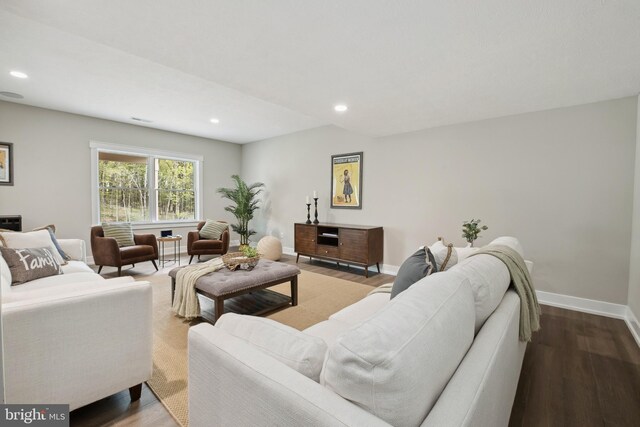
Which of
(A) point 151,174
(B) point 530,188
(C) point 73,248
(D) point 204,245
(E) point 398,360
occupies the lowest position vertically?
(D) point 204,245

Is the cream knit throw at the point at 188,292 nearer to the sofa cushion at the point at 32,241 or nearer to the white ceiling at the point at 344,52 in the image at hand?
the sofa cushion at the point at 32,241

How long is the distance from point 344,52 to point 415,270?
1.69 metres

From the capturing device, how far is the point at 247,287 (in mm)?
2594

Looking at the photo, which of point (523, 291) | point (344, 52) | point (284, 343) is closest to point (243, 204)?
point (344, 52)

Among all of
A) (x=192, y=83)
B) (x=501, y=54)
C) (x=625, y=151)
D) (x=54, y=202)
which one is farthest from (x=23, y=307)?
(x=625, y=151)

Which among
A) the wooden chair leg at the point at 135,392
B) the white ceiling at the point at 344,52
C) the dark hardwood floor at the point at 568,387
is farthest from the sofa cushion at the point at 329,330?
the white ceiling at the point at 344,52

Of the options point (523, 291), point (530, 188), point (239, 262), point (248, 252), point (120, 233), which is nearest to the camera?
point (523, 291)

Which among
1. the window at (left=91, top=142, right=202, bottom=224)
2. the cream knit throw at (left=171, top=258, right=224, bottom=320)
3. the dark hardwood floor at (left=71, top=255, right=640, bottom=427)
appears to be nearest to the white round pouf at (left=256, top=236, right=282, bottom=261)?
the window at (left=91, top=142, right=202, bottom=224)

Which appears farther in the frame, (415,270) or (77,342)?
(415,270)

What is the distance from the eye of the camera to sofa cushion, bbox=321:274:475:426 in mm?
631

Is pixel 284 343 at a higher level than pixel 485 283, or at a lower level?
lower

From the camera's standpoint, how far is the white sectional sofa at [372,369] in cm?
63

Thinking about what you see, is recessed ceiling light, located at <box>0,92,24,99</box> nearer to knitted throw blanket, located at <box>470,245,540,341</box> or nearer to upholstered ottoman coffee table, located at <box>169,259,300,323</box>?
upholstered ottoman coffee table, located at <box>169,259,300,323</box>

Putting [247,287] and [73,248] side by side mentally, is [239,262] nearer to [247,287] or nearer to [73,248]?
[247,287]
